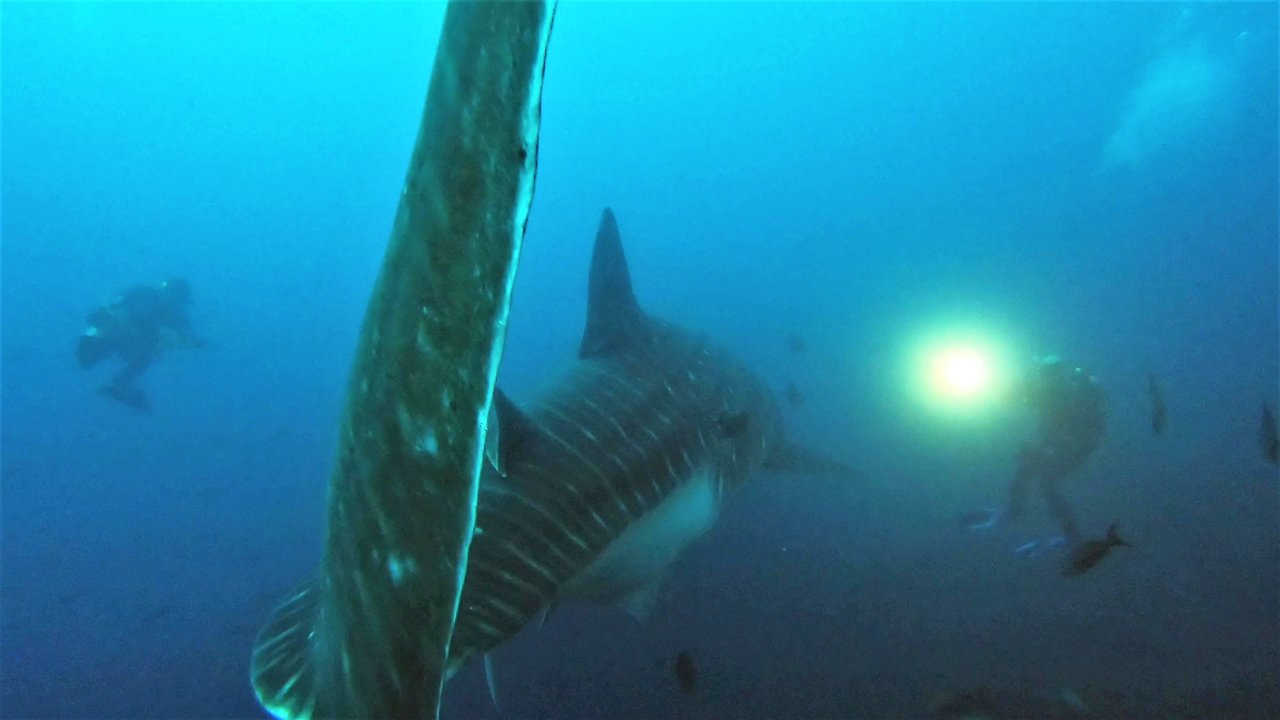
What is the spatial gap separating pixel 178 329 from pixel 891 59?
68.9 metres

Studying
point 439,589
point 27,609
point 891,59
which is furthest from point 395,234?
point 891,59

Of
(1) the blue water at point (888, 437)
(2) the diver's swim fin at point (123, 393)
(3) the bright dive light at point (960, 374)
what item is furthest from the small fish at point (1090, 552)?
(2) the diver's swim fin at point (123, 393)

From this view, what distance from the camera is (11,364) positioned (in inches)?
1387

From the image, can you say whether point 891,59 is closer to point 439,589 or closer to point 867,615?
point 867,615

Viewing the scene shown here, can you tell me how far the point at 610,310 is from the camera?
455 centimetres

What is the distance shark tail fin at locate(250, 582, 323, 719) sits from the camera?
5.24ft

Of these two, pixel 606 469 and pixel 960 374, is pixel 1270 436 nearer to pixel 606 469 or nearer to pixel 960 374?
pixel 606 469

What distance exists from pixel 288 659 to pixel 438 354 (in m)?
1.58

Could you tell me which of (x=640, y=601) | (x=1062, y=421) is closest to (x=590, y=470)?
(x=640, y=601)

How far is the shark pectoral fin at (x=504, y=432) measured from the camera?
2.68 metres

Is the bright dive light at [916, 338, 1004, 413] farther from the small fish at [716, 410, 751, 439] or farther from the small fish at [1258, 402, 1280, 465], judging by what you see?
the small fish at [716, 410, 751, 439]

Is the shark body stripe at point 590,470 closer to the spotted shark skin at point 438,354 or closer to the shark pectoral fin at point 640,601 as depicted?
the shark pectoral fin at point 640,601

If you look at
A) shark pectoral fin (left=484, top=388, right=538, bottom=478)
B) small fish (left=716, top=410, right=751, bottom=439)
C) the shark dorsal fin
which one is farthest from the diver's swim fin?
shark pectoral fin (left=484, top=388, right=538, bottom=478)

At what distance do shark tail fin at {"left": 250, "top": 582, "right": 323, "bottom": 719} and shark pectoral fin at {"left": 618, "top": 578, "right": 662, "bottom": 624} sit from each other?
6.67 feet
